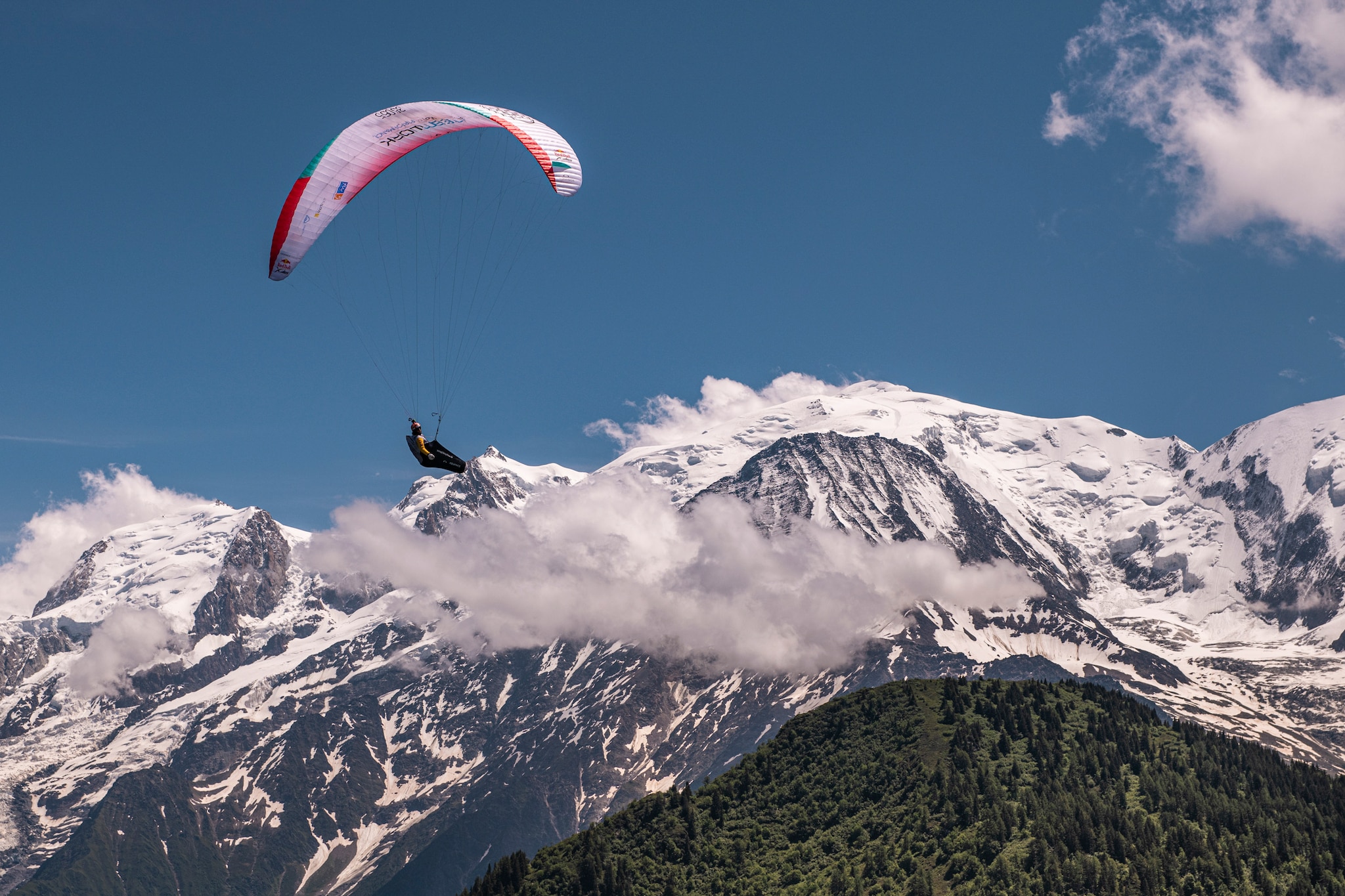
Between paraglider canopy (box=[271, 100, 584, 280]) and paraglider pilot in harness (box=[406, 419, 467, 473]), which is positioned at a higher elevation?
paraglider canopy (box=[271, 100, 584, 280])

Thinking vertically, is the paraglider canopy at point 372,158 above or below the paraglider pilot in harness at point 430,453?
above

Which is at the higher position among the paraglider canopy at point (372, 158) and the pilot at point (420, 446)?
the paraglider canopy at point (372, 158)

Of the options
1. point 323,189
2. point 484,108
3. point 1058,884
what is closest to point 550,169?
point 484,108

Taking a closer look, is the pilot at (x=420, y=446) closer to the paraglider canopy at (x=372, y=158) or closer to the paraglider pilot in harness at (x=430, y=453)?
the paraglider pilot in harness at (x=430, y=453)

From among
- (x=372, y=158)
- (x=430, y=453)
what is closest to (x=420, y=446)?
(x=430, y=453)

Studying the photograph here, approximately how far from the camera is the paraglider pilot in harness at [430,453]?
117m

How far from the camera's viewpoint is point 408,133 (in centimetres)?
11869

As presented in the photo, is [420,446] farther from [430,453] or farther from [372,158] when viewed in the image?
[372,158]

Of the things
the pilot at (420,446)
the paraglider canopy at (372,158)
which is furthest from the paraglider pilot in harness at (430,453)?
the paraglider canopy at (372,158)

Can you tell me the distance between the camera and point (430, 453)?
117375mm

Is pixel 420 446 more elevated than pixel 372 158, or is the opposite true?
pixel 372 158

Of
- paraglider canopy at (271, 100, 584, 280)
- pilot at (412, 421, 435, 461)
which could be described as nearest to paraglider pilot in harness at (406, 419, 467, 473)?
pilot at (412, 421, 435, 461)

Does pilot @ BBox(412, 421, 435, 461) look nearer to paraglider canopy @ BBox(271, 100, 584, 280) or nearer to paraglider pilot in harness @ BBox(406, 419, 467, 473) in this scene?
paraglider pilot in harness @ BBox(406, 419, 467, 473)

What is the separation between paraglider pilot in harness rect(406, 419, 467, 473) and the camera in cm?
11731
